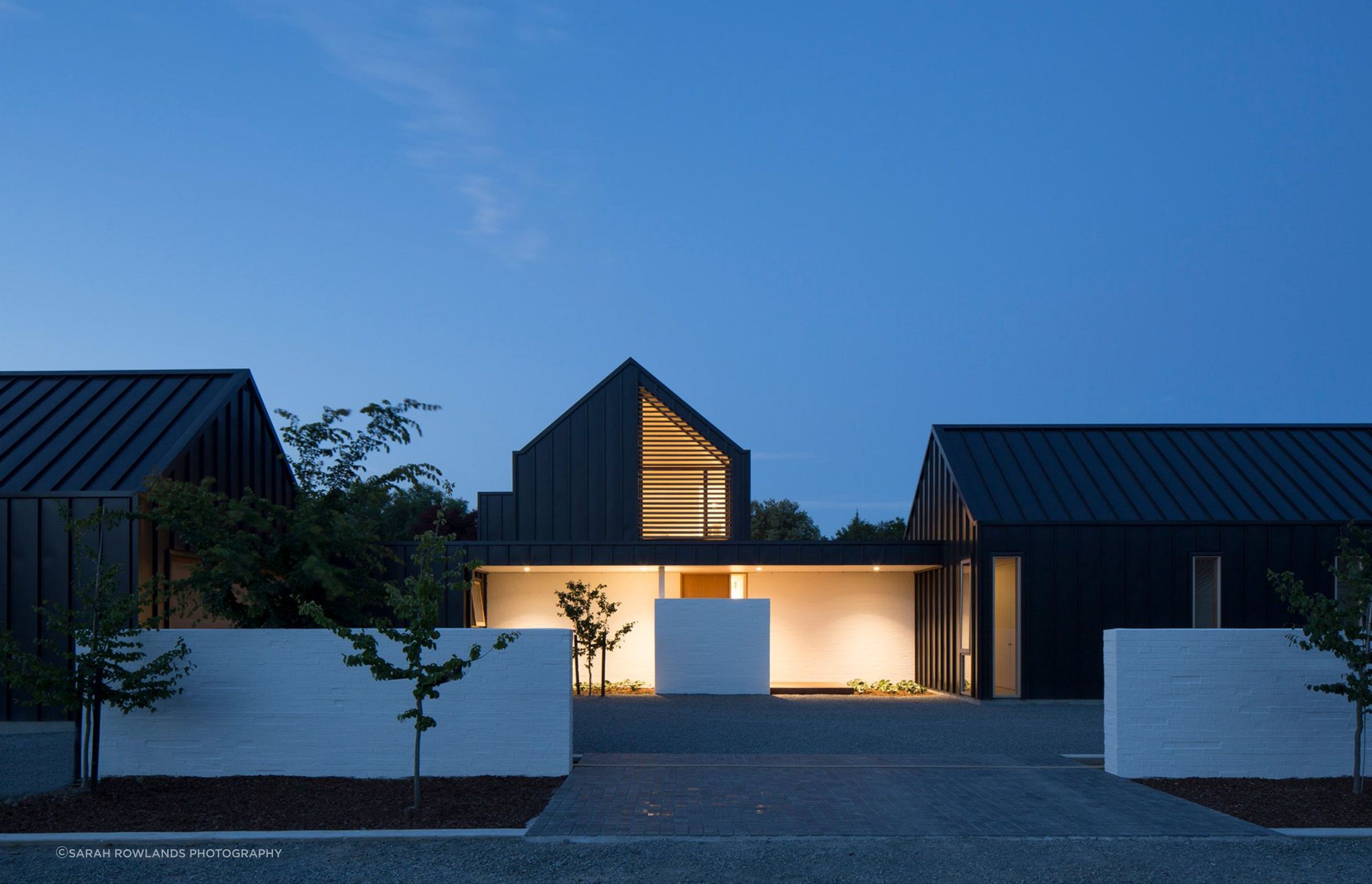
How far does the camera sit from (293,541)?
426 inches

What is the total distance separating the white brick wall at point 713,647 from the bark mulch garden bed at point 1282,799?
892 cm

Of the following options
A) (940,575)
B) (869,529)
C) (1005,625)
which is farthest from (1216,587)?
(869,529)

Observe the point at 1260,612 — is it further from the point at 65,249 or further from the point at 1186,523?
the point at 65,249

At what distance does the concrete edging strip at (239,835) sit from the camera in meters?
7.14

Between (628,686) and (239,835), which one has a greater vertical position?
(239,835)

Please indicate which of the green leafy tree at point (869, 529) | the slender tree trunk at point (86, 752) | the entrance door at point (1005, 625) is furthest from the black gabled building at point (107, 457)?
the green leafy tree at point (869, 529)

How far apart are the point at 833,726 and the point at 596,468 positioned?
29.5 feet

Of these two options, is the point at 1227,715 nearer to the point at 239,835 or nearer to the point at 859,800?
the point at 859,800

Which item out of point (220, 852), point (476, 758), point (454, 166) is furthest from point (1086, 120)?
point (220, 852)

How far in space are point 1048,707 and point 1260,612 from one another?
13.3ft

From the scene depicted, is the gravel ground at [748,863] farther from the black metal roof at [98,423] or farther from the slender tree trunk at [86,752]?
the black metal roof at [98,423]

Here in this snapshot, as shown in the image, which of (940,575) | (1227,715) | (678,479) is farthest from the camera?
(678,479)

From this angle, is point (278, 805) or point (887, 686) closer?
point (278, 805)

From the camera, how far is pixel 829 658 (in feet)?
66.1
